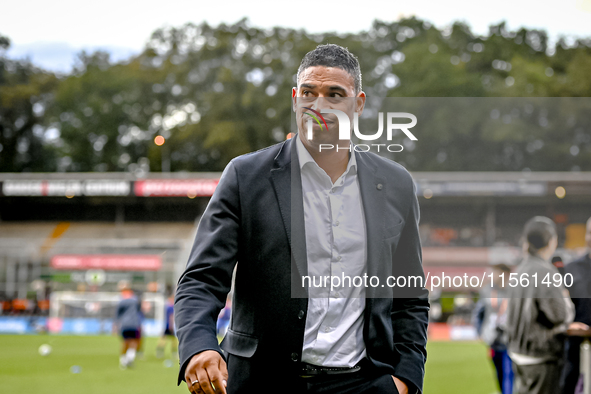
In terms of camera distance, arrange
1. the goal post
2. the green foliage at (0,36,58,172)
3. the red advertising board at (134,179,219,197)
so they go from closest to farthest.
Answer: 1. the goal post
2. the red advertising board at (134,179,219,197)
3. the green foliage at (0,36,58,172)

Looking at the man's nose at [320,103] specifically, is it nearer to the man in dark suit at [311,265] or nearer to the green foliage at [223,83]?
the man in dark suit at [311,265]

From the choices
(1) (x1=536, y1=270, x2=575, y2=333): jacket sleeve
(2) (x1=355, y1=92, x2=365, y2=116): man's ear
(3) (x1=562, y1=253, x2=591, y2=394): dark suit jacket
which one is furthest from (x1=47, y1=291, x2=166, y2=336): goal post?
(2) (x1=355, y1=92, x2=365, y2=116): man's ear

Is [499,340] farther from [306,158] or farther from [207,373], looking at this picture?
Result: [207,373]

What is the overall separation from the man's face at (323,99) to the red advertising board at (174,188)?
3361 cm

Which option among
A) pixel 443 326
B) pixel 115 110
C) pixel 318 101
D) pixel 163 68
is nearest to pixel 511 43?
pixel 443 326

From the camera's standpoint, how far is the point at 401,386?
7.91 feet

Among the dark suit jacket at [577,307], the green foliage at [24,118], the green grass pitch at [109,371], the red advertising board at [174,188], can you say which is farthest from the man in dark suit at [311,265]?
the green foliage at [24,118]

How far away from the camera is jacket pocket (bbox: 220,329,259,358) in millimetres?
2271

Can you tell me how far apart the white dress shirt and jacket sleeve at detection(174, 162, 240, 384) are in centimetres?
28

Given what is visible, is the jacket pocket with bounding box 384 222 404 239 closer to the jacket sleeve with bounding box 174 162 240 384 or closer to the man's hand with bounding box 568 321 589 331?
the jacket sleeve with bounding box 174 162 240 384

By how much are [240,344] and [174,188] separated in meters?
35.8

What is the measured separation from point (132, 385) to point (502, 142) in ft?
29.2

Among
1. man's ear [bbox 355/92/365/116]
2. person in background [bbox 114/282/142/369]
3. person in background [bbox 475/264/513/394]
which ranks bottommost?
person in background [bbox 114/282/142/369]

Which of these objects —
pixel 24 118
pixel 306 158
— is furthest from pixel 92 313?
pixel 306 158
